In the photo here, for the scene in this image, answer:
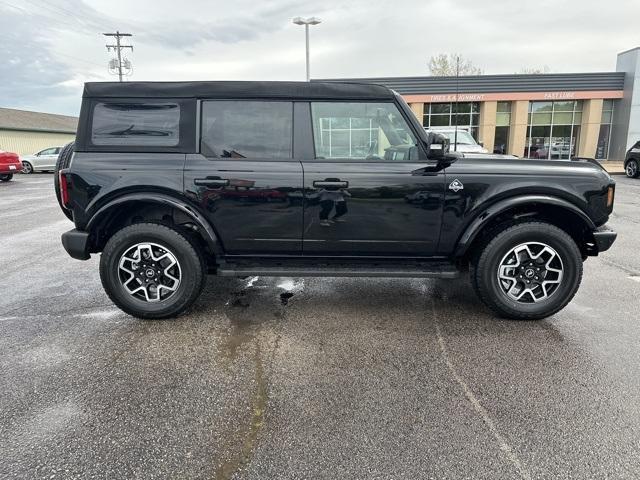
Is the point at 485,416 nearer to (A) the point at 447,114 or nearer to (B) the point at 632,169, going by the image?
(B) the point at 632,169

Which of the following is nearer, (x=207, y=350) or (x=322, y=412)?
(x=322, y=412)

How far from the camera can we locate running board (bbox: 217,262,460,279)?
3744 millimetres

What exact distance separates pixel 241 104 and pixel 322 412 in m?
2.59

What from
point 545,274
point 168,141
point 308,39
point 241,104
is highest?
point 308,39

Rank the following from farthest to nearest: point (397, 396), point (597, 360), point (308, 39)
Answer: point (308, 39)
point (597, 360)
point (397, 396)

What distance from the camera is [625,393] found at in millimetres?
2715

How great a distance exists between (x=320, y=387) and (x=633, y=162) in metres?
20.8

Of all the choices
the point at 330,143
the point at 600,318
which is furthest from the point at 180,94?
the point at 600,318

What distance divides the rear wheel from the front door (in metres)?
19.3

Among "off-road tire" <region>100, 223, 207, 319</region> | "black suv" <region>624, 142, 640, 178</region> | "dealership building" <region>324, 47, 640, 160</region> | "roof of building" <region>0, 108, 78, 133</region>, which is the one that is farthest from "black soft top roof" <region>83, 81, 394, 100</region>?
"roof of building" <region>0, 108, 78, 133</region>

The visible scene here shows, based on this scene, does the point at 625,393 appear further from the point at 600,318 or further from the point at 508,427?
the point at 600,318

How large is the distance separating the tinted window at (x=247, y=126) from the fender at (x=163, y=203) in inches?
22.0

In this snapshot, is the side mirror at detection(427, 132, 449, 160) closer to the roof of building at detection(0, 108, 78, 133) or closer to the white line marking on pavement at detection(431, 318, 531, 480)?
the white line marking on pavement at detection(431, 318, 531, 480)

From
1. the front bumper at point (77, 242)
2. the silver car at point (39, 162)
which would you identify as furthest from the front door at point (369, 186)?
the silver car at point (39, 162)
